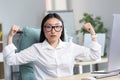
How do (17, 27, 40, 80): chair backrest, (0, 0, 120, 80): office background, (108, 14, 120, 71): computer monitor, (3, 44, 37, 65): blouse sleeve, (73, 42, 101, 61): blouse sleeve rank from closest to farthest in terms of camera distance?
(108, 14, 120, 71): computer monitor
(3, 44, 37, 65): blouse sleeve
(73, 42, 101, 61): blouse sleeve
(17, 27, 40, 80): chair backrest
(0, 0, 120, 80): office background

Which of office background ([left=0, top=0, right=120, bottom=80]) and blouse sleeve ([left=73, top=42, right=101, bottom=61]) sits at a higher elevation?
office background ([left=0, top=0, right=120, bottom=80])

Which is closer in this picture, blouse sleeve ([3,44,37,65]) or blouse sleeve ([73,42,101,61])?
blouse sleeve ([3,44,37,65])

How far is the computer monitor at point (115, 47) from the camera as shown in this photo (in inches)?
56.2

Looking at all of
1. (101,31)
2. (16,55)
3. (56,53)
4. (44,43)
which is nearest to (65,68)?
(56,53)

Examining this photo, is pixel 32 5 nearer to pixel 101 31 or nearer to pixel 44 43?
pixel 101 31

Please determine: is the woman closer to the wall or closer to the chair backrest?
Answer: the chair backrest

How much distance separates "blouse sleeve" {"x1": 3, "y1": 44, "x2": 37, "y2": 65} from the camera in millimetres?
1761

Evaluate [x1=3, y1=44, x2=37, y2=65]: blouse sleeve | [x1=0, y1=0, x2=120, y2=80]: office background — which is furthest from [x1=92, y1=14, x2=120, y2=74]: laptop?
[x1=0, y1=0, x2=120, y2=80]: office background

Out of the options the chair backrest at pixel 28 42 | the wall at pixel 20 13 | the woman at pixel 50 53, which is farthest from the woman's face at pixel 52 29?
the wall at pixel 20 13

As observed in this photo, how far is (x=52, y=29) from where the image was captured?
5.80 ft

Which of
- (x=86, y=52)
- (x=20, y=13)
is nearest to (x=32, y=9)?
(x=20, y=13)

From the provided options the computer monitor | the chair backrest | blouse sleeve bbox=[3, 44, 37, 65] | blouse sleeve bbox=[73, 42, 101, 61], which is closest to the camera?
the computer monitor

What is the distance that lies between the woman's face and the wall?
2.52 meters

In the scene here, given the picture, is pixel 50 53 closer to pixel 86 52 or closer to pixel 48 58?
pixel 48 58
